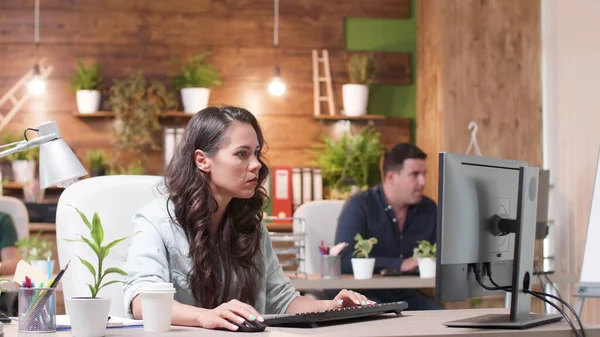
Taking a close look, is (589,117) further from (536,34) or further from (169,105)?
(169,105)

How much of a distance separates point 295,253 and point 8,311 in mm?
1845

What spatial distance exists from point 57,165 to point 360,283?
2101mm

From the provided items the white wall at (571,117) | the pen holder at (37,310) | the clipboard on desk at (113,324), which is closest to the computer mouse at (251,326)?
the clipboard on desk at (113,324)

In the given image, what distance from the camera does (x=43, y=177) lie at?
175 cm

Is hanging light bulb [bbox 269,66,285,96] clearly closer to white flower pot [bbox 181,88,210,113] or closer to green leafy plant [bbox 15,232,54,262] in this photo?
white flower pot [bbox 181,88,210,113]

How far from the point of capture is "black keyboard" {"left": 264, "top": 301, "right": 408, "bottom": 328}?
5.94 ft

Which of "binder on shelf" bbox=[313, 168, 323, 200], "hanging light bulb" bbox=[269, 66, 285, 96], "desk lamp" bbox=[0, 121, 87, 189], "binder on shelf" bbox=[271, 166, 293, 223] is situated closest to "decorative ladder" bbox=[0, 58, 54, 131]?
"hanging light bulb" bbox=[269, 66, 285, 96]

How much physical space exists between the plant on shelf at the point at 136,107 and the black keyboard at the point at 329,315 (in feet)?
13.9

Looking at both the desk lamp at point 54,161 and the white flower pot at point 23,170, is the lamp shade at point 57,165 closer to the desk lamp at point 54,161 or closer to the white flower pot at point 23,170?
the desk lamp at point 54,161

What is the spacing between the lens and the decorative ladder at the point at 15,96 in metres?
6.10

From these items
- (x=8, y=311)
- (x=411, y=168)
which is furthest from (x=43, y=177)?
(x=411, y=168)

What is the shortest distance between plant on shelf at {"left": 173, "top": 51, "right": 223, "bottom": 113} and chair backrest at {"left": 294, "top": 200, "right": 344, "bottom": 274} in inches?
80.1

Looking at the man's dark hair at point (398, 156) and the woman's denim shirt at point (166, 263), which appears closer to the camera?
the woman's denim shirt at point (166, 263)

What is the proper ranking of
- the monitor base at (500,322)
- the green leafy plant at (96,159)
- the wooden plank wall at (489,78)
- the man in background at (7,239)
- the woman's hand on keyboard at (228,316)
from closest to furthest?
the woman's hand on keyboard at (228,316) → the monitor base at (500,322) → the man in background at (7,239) → the wooden plank wall at (489,78) → the green leafy plant at (96,159)
